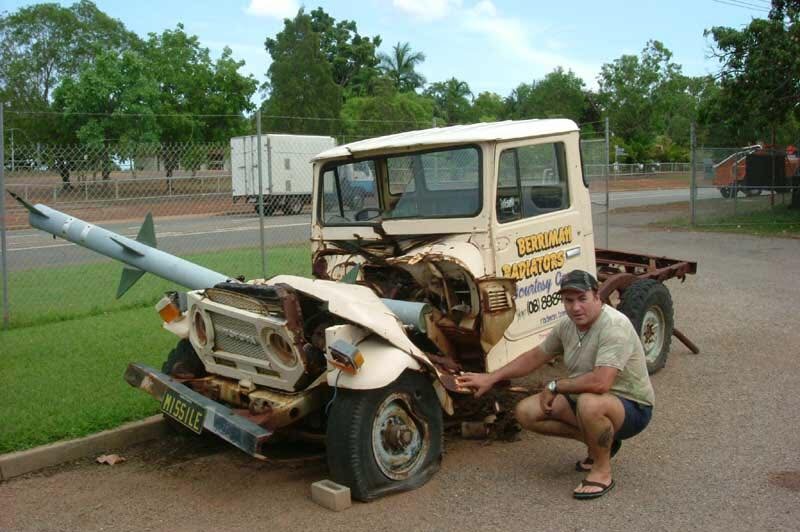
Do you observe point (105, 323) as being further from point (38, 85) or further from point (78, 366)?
point (38, 85)

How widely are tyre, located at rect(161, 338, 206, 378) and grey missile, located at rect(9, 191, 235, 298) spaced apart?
1.57 feet

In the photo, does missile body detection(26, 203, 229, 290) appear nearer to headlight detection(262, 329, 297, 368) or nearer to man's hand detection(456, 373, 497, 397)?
headlight detection(262, 329, 297, 368)

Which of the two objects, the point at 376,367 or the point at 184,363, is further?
the point at 184,363

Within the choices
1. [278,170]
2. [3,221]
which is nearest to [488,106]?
[278,170]

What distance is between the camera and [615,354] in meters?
4.58

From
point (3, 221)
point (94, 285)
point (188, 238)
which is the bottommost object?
point (94, 285)

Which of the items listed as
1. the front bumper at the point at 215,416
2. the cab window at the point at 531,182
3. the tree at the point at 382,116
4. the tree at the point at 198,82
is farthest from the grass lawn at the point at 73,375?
the tree at the point at 198,82

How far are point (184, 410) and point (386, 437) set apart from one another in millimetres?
1187

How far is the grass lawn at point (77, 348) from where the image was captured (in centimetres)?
566

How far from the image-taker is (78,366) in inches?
276

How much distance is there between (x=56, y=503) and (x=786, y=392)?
5335 millimetres

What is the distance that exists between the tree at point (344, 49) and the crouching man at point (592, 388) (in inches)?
2250

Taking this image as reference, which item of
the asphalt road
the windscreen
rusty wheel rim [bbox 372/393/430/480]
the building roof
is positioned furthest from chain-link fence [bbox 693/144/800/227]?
rusty wheel rim [bbox 372/393/430/480]

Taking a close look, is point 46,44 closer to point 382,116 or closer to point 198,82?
point 198,82
